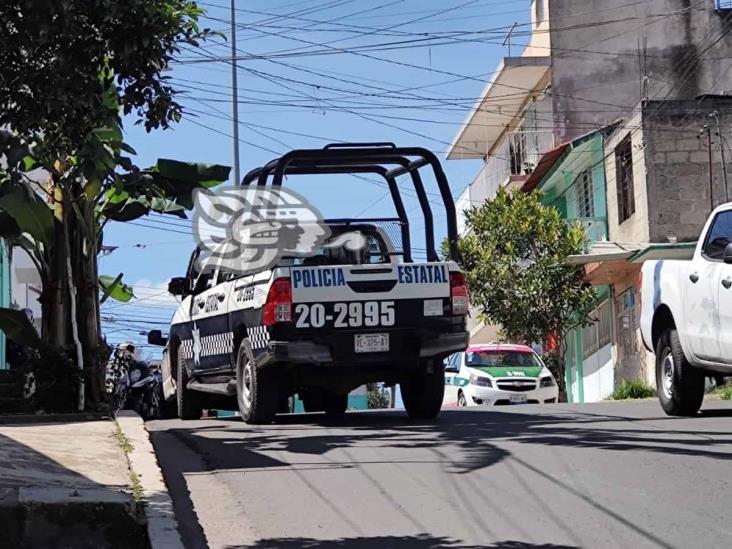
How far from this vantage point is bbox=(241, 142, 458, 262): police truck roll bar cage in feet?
42.7

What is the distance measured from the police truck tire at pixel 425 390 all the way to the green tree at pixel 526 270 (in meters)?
15.5

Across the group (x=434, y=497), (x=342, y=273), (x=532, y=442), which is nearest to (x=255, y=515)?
(x=434, y=497)

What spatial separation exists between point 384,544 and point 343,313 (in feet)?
18.3

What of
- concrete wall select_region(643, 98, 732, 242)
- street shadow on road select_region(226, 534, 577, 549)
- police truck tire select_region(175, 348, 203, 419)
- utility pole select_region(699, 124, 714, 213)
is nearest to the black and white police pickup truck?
police truck tire select_region(175, 348, 203, 419)

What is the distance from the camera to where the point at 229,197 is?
1572 centimetres

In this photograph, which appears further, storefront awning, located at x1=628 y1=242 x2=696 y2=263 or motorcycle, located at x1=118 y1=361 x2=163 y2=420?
storefront awning, located at x1=628 y1=242 x2=696 y2=263

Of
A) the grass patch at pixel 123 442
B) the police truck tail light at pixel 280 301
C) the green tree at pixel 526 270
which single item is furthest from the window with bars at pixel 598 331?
the grass patch at pixel 123 442

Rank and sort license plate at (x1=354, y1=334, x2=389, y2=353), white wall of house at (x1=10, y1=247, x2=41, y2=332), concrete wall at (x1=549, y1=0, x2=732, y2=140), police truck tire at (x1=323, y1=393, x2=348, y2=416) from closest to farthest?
license plate at (x1=354, y1=334, x2=389, y2=353)
police truck tire at (x1=323, y1=393, x2=348, y2=416)
white wall of house at (x1=10, y1=247, x2=41, y2=332)
concrete wall at (x1=549, y1=0, x2=732, y2=140)

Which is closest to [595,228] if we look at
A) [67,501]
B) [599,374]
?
[599,374]

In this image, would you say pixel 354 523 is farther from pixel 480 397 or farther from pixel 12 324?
pixel 480 397

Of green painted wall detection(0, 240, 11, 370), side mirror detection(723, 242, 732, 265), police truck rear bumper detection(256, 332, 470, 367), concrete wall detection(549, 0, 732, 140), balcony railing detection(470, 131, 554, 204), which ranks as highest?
concrete wall detection(549, 0, 732, 140)

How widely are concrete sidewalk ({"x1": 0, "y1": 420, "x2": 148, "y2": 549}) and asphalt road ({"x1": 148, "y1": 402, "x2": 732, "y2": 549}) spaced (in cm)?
39

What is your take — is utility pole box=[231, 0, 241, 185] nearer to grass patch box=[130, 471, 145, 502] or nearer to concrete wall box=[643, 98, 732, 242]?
concrete wall box=[643, 98, 732, 242]

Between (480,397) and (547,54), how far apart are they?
20.2m
